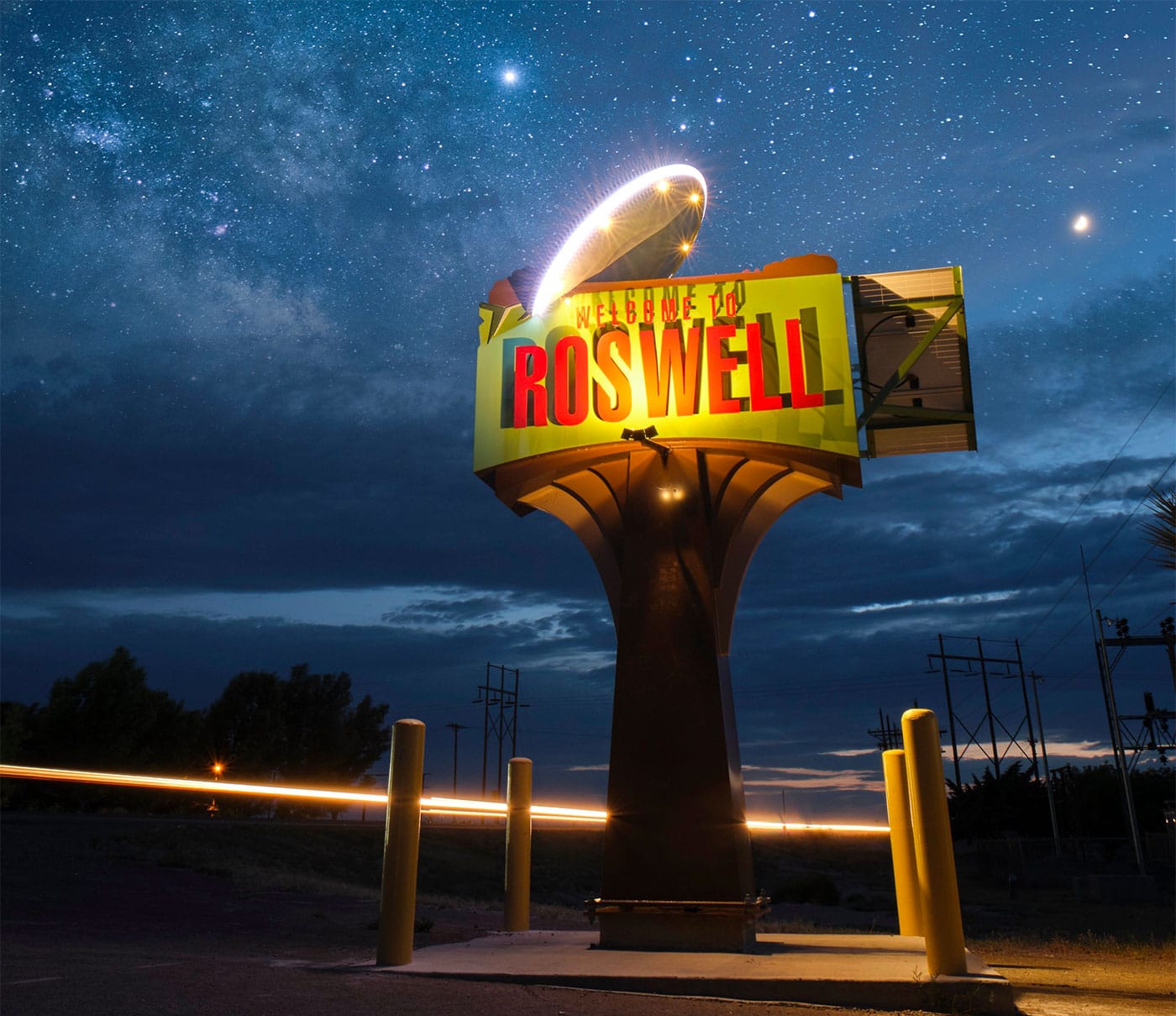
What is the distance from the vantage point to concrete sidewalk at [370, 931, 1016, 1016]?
6.00m

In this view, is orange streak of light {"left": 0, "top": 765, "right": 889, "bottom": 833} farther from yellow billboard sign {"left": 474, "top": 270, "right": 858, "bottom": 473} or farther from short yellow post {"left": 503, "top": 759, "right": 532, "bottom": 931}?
yellow billboard sign {"left": 474, "top": 270, "right": 858, "bottom": 473}

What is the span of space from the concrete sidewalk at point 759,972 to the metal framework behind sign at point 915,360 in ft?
17.3

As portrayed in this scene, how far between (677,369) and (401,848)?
5537 mm

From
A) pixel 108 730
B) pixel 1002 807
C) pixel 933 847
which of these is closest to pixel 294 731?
pixel 108 730

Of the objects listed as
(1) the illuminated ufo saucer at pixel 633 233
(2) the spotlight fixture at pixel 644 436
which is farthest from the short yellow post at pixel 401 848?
(1) the illuminated ufo saucer at pixel 633 233

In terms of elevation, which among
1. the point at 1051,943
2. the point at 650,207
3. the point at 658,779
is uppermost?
the point at 650,207

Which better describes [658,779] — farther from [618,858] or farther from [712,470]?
[712,470]

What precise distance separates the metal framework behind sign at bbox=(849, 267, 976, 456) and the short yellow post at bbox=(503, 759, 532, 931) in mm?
5359

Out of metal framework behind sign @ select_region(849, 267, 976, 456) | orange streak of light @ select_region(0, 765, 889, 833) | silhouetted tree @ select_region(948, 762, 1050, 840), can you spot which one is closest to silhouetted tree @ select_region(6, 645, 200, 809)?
silhouetted tree @ select_region(948, 762, 1050, 840)

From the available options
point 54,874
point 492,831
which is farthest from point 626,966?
point 492,831

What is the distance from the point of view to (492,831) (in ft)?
158

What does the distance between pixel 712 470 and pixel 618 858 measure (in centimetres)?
406

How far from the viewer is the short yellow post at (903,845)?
9.43 m

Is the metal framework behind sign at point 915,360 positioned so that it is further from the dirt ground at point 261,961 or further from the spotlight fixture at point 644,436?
the dirt ground at point 261,961
